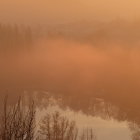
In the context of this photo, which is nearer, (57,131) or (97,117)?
(57,131)

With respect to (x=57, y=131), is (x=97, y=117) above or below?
above

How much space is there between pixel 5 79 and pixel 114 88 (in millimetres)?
34461

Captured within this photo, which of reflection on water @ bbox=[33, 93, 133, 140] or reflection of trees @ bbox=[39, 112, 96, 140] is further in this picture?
reflection on water @ bbox=[33, 93, 133, 140]

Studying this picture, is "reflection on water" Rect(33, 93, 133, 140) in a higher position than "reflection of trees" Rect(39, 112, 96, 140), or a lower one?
higher

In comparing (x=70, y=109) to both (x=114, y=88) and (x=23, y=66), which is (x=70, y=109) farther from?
(x=23, y=66)

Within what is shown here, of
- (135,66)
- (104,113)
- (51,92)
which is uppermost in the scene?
(135,66)

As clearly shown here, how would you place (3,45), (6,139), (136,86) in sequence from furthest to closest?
(3,45), (136,86), (6,139)

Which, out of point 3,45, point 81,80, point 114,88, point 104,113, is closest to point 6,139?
point 104,113

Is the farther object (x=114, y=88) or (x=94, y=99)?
(x=114, y=88)

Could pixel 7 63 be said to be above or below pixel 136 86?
above

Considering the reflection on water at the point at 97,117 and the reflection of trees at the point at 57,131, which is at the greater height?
the reflection on water at the point at 97,117

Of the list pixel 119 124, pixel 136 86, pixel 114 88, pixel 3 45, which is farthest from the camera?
pixel 3 45

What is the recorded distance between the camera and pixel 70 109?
111 meters

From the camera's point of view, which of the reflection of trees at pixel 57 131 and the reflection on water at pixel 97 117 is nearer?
the reflection of trees at pixel 57 131
